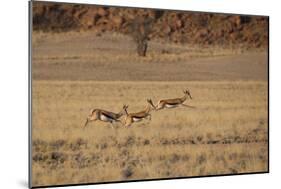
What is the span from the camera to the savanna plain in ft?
14.0

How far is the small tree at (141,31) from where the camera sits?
14.7 ft

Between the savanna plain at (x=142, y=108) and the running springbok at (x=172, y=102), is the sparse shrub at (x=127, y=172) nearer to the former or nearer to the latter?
the savanna plain at (x=142, y=108)

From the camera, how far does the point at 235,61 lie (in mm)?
4785

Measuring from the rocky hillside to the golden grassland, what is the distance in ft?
1.24

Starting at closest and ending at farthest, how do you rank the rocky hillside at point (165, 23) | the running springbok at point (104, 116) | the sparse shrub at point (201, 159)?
the rocky hillside at point (165, 23) → the running springbok at point (104, 116) → the sparse shrub at point (201, 159)

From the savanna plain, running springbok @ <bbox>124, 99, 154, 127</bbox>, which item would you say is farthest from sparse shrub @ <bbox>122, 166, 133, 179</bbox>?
running springbok @ <bbox>124, 99, 154, 127</bbox>

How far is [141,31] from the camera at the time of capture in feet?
14.7

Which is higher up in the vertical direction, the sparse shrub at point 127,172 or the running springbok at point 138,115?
the running springbok at point 138,115

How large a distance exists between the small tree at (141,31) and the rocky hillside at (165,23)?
0.06 ft

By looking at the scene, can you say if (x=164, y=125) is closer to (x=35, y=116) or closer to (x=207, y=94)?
(x=207, y=94)

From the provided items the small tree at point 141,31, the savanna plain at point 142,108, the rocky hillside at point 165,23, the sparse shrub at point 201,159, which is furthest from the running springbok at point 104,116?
the sparse shrub at point 201,159

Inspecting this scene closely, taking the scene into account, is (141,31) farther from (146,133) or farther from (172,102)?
(146,133)
